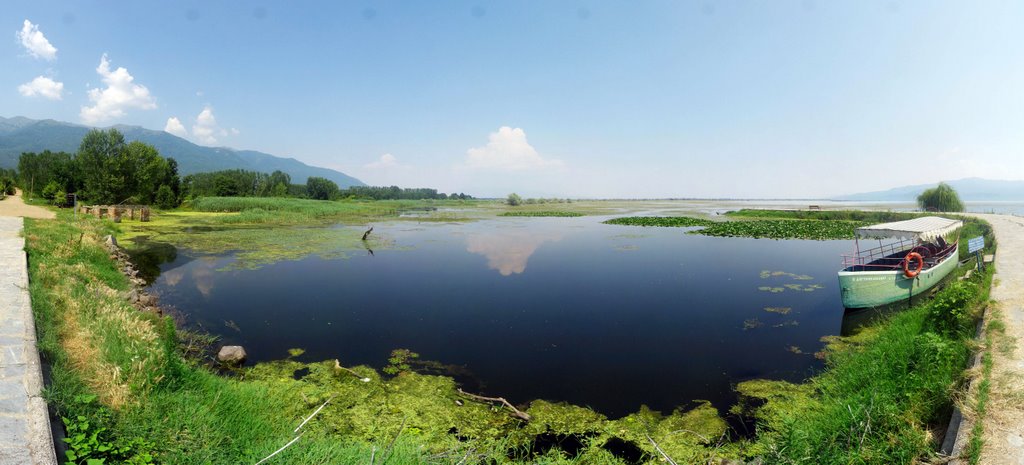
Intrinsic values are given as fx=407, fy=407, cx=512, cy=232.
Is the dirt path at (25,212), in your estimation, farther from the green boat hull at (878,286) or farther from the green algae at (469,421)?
the green boat hull at (878,286)

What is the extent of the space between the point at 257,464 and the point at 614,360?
734cm

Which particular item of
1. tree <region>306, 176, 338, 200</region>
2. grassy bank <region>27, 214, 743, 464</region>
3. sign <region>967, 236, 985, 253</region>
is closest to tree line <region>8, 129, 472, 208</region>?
tree <region>306, 176, 338, 200</region>

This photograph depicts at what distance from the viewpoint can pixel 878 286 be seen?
524 inches

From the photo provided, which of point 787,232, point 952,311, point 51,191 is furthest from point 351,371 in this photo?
point 51,191

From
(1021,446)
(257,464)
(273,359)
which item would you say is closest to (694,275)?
(1021,446)

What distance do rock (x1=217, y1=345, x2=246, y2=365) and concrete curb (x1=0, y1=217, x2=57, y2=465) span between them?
3109 millimetres

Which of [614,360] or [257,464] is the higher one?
[257,464]

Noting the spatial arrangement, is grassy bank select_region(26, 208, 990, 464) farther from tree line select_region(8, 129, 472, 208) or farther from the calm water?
tree line select_region(8, 129, 472, 208)

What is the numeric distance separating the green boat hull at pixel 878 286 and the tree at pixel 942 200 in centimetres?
4821

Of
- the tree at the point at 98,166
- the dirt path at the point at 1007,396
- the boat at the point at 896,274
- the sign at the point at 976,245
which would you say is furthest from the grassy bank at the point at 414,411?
the tree at the point at 98,166

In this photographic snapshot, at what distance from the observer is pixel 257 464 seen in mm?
4117

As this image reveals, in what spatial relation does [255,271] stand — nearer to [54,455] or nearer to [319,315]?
[319,315]

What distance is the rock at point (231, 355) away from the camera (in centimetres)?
877

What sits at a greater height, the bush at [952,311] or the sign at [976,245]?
the sign at [976,245]
